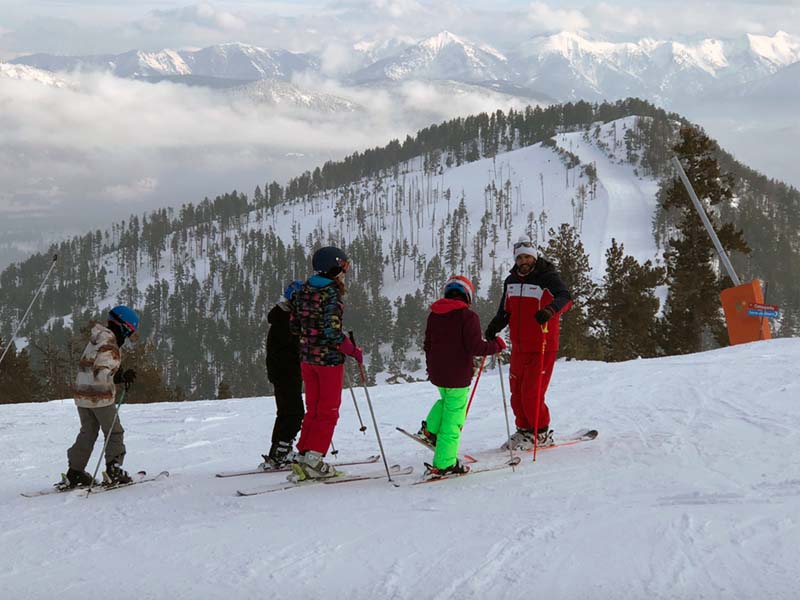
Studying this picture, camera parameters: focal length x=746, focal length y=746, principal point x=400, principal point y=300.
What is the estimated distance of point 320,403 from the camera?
645 centimetres

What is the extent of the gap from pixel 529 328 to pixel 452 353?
3.81 feet

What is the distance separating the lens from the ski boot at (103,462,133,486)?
22.4 ft

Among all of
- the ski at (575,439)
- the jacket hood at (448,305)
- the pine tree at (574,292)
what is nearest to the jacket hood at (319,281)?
the jacket hood at (448,305)

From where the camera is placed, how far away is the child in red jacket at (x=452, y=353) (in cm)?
623

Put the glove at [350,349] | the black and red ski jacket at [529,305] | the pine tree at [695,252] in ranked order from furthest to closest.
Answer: the pine tree at [695,252] → the black and red ski jacket at [529,305] → the glove at [350,349]

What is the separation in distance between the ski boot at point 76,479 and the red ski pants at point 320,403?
2074 mm

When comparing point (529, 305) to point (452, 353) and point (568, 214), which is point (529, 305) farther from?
point (568, 214)

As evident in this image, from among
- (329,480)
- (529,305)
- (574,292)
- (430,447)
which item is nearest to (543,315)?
(529,305)

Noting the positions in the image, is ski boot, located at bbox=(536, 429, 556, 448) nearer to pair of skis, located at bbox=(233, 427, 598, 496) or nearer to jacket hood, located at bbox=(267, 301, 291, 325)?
pair of skis, located at bbox=(233, 427, 598, 496)

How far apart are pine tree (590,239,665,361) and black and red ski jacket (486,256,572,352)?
3003 cm

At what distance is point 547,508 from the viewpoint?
5.43 metres

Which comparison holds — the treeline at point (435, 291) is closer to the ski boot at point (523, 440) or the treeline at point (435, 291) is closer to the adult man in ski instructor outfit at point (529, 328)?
the adult man in ski instructor outfit at point (529, 328)

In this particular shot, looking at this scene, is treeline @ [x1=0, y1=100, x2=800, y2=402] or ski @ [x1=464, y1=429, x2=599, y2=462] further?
treeline @ [x1=0, y1=100, x2=800, y2=402]

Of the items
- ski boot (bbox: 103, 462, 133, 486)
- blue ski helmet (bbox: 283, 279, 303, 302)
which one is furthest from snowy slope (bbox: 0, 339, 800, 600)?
blue ski helmet (bbox: 283, 279, 303, 302)
